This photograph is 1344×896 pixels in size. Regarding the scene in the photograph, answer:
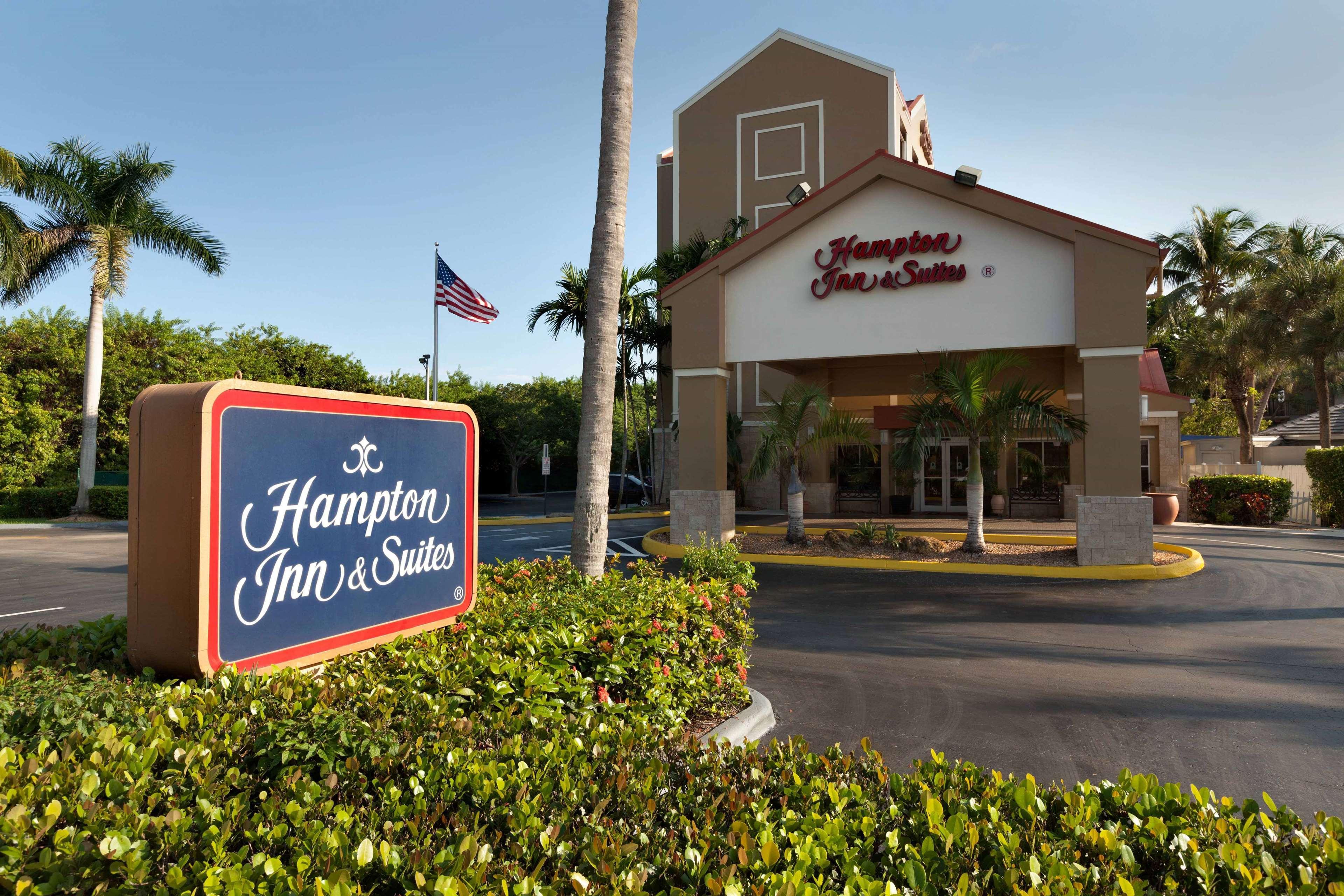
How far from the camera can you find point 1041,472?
23453mm

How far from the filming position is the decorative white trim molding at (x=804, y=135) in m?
29.5

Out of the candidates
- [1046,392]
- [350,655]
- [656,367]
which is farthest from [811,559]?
[656,367]

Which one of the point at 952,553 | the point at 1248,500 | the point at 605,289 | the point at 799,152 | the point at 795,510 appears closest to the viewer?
the point at 605,289

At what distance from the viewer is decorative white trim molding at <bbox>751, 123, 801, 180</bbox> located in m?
29.8

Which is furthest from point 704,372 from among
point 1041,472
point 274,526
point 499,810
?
point 499,810

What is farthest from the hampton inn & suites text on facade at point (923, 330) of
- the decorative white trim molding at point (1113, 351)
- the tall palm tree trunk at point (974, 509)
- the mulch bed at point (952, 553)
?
the tall palm tree trunk at point (974, 509)

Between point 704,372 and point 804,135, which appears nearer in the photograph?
point 704,372

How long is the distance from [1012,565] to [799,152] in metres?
21.3

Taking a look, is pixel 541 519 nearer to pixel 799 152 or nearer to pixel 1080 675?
pixel 799 152

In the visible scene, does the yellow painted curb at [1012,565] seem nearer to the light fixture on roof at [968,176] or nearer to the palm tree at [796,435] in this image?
the palm tree at [796,435]

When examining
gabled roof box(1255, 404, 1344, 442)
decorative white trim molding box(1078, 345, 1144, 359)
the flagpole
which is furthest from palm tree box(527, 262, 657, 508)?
gabled roof box(1255, 404, 1344, 442)

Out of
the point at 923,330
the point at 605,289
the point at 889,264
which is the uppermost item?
the point at 889,264

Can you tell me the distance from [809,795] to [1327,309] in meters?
30.4

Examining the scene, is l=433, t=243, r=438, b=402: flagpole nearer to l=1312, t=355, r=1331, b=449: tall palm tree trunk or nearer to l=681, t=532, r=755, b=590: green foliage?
l=681, t=532, r=755, b=590: green foliage
